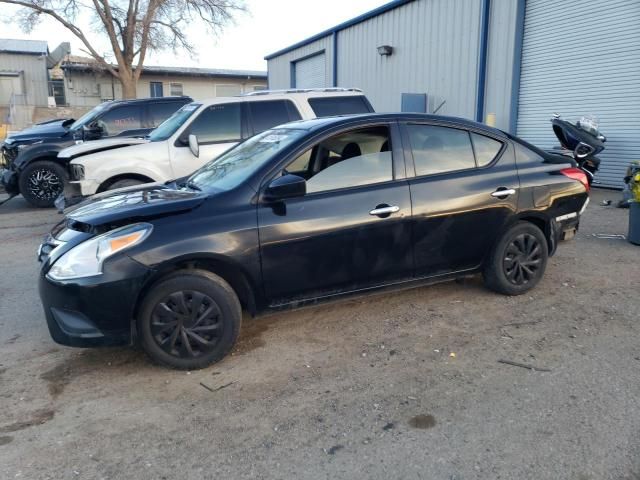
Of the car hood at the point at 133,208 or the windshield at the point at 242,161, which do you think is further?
the windshield at the point at 242,161

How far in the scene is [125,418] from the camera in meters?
3.16

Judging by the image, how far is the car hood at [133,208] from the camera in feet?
12.0

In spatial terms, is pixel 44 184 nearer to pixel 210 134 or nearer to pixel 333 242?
pixel 210 134

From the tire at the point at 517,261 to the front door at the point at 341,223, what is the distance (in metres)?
0.94

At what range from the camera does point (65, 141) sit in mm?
10766

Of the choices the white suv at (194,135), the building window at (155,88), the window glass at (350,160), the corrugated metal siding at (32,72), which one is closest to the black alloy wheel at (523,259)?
the window glass at (350,160)

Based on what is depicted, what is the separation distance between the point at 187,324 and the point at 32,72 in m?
45.4

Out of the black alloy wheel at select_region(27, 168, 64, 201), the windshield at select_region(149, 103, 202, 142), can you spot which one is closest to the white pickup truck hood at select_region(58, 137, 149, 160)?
the windshield at select_region(149, 103, 202, 142)

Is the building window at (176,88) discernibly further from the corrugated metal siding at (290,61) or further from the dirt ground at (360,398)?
the dirt ground at (360,398)

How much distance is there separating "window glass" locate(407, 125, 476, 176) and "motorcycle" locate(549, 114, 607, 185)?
546cm

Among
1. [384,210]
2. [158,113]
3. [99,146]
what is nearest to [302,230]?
[384,210]

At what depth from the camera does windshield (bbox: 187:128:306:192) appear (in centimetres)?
410

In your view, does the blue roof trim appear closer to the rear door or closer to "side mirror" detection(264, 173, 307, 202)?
the rear door

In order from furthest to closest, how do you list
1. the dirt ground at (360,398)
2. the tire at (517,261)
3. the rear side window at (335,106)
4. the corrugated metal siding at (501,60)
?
the corrugated metal siding at (501,60), the rear side window at (335,106), the tire at (517,261), the dirt ground at (360,398)
